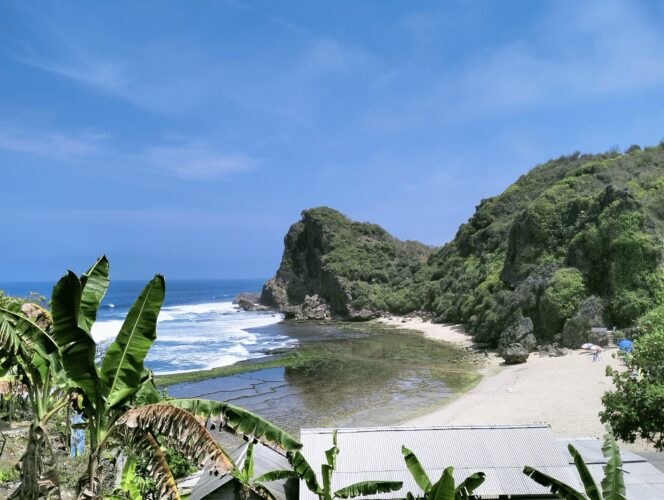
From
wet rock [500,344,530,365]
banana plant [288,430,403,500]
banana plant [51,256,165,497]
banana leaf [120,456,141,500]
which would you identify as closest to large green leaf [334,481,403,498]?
banana plant [288,430,403,500]

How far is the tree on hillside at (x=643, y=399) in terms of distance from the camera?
11.9 metres

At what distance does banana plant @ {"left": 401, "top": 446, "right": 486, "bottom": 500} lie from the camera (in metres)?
7.06

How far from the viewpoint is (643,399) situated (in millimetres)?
12133

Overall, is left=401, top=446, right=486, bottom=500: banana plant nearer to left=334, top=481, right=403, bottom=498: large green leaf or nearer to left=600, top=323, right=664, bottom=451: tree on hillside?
left=334, top=481, right=403, bottom=498: large green leaf

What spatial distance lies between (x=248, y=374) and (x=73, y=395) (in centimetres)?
3178

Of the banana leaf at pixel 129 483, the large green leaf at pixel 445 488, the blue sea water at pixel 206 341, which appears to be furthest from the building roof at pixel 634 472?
the blue sea water at pixel 206 341

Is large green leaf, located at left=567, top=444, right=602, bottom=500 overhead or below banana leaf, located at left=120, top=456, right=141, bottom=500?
overhead

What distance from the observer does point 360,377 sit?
116 ft

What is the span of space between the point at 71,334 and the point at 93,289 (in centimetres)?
149

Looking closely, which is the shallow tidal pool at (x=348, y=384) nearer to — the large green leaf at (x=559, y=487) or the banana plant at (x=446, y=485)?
the banana plant at (x=446, y=485)

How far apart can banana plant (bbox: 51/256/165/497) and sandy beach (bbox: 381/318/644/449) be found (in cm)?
1645

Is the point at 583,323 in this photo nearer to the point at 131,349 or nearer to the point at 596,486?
the point at 596,486

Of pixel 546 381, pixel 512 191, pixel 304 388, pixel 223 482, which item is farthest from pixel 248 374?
pixel 512 191

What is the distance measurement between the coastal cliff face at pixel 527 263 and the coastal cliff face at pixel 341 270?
250mm
